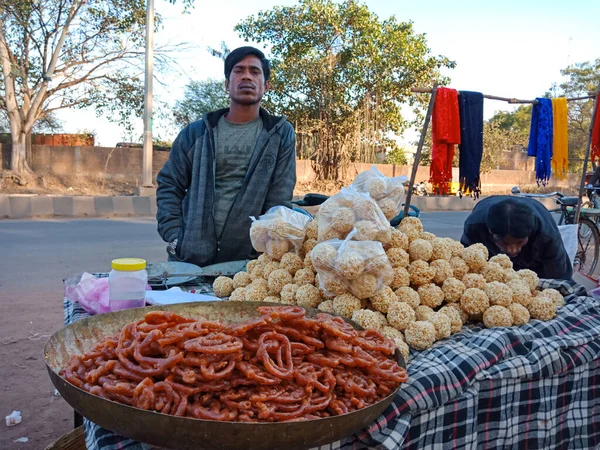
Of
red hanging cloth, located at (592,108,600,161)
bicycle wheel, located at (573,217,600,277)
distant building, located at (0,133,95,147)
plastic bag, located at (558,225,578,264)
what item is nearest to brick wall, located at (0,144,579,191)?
distant building, located at (0,133,95,147)

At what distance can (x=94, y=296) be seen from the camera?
1.74m

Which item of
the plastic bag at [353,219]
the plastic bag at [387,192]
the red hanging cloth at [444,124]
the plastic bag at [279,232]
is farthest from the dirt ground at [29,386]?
the red hanging cloth at [444,124]

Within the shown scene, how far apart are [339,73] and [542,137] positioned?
35.7ft

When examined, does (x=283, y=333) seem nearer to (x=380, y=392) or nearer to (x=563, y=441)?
(x=380, y=392)

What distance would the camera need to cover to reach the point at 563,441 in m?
1.74

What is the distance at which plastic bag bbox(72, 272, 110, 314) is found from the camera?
172 cm

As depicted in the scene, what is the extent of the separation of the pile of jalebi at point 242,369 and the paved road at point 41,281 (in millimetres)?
1906

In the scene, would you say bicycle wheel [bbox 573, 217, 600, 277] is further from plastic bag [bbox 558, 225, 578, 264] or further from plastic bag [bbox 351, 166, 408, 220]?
plastic bag [bbox 351, 166, 408, 220]

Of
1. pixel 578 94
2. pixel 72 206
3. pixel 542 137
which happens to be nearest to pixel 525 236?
pixel 542 137

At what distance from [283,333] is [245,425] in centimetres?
31

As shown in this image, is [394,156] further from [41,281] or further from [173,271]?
[173,271]

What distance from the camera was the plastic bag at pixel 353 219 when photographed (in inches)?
64.8

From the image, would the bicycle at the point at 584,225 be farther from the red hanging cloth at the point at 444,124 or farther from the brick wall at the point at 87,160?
the brick wall at the point at 87,160

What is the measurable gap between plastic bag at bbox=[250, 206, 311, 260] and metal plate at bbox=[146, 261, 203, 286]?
41 cm
